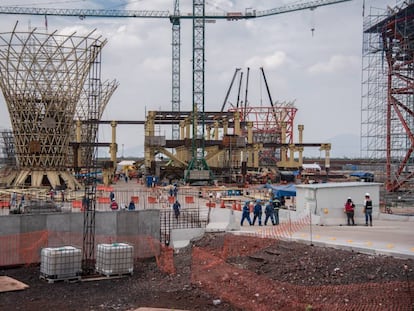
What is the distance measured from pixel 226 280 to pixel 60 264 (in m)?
5.69

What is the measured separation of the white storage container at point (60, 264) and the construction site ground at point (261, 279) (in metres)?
0.26

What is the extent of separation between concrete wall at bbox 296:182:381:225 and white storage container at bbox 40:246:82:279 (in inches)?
440

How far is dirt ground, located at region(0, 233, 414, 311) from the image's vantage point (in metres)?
14.1

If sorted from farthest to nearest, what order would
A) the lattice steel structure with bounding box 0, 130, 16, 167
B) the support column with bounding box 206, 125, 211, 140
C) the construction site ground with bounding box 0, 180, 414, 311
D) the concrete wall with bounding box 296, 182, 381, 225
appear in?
the support column with bounding box 206, 125, 211, 140, the lattice steel structure with bounding box 0, 130, 16, 167, the concrete wall with bounding box 296, 182, 381, 225, the construction site ground with bounding box 0, 180, 414, 311

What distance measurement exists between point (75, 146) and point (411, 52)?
38.0 meters

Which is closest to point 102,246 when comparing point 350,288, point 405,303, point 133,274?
point 133,274

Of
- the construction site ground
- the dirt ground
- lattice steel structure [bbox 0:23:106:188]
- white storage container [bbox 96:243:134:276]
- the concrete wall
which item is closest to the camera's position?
the construction site ground

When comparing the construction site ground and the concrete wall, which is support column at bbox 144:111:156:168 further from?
the construction site ground

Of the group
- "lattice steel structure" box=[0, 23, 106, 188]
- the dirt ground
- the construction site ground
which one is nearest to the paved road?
the construction site ground

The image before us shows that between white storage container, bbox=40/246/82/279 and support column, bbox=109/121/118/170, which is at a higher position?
support column, bbox=109/121/118/170

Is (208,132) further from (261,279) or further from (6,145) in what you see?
(261,279)

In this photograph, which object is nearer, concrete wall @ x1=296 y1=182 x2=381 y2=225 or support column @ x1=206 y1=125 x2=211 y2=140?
concrete wall @ x1=296 y1=182 x2=381 y2=225

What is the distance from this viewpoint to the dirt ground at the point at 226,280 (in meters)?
14.1

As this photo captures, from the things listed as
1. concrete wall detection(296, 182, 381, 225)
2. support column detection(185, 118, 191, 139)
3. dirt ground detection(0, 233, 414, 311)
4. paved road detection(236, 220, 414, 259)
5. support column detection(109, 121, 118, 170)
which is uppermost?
support column detection(185, 118, 191, 139)
